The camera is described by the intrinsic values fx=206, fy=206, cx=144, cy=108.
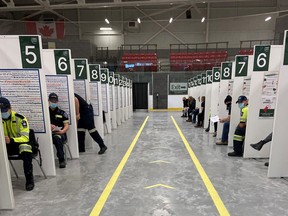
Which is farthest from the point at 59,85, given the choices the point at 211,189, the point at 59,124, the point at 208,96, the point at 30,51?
the point at 208,96

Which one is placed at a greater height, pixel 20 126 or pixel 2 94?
pixel 2 94

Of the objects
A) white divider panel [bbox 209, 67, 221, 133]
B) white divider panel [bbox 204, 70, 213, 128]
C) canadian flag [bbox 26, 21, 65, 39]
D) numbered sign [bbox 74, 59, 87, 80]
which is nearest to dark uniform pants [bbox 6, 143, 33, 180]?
numbered sign [bbox 74, 59, 87, 80]

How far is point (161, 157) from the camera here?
4.50 meters

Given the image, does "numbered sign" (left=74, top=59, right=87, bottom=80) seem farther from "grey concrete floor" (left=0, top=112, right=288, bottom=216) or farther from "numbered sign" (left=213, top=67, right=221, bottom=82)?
"numbered sign" (left=213, top=67, right=221, bottom=82)

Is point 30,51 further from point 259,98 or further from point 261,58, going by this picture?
point 259,98

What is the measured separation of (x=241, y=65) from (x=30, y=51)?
14.0 feet

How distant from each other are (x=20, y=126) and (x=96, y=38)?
19.8 metres

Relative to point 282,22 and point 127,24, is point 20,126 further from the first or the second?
point 282,22

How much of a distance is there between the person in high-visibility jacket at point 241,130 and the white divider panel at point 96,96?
3.38 m

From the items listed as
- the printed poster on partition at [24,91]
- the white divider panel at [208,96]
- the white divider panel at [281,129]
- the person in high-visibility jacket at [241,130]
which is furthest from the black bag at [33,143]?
the white divider panel at [208,96]

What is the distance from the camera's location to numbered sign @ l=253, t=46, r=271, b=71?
3882 mm

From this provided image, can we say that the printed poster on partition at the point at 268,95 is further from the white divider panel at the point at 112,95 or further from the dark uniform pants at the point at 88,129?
the white divider panel at the point at 112,95

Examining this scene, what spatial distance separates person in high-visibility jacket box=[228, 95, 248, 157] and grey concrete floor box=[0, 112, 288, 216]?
0.71 feet

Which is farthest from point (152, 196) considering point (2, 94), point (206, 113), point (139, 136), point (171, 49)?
point (171, 49)
